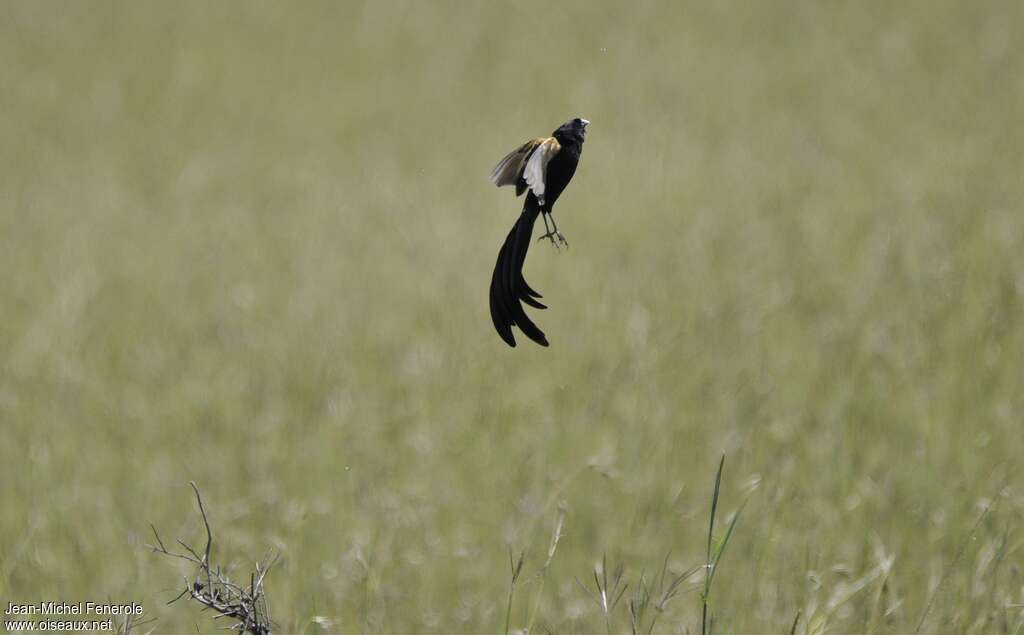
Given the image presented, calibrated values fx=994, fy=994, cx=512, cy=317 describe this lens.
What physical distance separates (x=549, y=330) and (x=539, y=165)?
11.2 ft

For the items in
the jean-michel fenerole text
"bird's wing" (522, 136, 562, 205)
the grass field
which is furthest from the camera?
the grass field

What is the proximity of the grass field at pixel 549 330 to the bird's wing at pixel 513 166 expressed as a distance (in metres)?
0.82

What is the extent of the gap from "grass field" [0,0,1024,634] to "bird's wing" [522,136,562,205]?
2.75ft

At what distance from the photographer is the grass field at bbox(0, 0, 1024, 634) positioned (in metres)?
2.54

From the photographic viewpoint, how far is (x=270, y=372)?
4008mm

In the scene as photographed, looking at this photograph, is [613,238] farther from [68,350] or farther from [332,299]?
[68,350]

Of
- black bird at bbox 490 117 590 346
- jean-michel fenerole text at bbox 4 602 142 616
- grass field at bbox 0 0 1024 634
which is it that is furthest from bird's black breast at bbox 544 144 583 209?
jean-michel fenerole text at bbox 4 602 142 616

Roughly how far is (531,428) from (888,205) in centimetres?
246

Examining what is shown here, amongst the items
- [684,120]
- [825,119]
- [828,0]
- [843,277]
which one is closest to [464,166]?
[684,120]

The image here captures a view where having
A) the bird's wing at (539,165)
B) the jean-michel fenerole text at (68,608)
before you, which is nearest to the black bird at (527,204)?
the bird's wing at (539,165)

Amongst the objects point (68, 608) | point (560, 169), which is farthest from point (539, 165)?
point (68, 608)

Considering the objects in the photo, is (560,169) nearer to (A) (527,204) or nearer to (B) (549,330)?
(A) (527,204)

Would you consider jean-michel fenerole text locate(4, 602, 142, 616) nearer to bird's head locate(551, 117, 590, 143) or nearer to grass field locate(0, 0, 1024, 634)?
grass field locate(0, 0, 1024, 634)

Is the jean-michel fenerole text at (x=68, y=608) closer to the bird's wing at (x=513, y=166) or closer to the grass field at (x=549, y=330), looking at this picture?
the grass field at (x=549, y=330)
